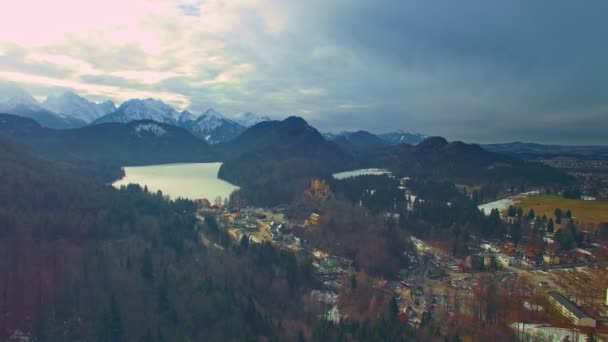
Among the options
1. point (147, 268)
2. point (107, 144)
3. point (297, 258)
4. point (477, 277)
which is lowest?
point (477, 277)

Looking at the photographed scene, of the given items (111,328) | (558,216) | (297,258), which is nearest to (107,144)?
(297,258)

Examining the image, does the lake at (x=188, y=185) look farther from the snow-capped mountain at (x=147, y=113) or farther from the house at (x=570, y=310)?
the snow-capped mountain at (x=147, y=113)

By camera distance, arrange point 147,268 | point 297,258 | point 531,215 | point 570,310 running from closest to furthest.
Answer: point 570,310, point 147,268, point 297,258, point 531,215

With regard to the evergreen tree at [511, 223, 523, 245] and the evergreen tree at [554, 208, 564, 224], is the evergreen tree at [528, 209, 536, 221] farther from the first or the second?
the evergreen tree at [511, 223, 523, 245]

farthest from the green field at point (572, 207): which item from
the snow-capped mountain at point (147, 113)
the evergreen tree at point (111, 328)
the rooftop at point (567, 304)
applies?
the snow-capped mountain at point (147, 113)

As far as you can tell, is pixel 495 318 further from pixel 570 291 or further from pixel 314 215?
pixel 314 215

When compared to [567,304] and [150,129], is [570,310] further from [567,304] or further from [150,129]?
[150,129]
